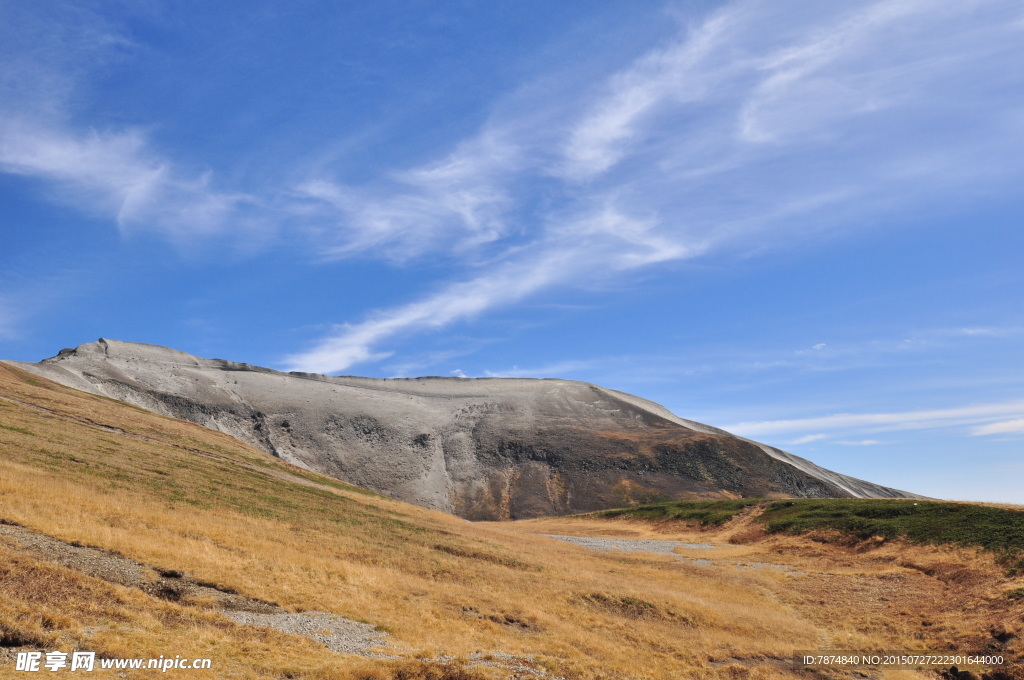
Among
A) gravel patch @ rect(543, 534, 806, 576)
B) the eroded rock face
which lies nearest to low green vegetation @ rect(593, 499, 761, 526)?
gravel patch @ rect(543, 534, 806, 576)

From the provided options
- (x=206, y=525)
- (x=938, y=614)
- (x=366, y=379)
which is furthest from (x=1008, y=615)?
(x=366, y=379)

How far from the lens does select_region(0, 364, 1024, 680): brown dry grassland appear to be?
1448 centimetres

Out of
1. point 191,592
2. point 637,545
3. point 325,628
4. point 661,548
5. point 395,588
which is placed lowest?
point 637,545

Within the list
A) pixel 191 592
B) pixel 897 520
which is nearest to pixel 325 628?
pixel 191 592

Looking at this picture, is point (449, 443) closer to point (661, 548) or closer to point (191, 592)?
point (661, 548)

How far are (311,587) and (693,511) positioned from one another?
211 feet

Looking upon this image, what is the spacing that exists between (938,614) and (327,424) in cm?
9790

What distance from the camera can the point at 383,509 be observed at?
48000 mm

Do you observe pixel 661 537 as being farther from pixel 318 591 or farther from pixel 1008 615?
pixel 318 591

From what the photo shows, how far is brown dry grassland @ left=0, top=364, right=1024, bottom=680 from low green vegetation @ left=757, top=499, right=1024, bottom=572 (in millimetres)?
1512

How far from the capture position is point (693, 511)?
75750 mm

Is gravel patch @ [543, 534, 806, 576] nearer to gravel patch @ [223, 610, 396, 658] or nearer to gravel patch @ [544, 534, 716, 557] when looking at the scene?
gravel patch @ [544, 534, 716, 557]

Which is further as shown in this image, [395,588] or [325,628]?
[395,588]

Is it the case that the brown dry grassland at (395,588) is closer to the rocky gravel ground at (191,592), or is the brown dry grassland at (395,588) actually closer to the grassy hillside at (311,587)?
the grassy hillside at (311,587)
